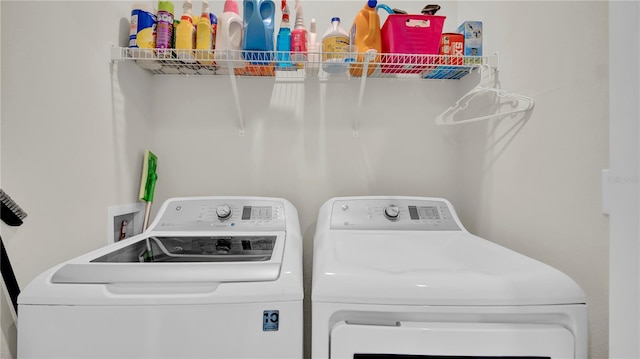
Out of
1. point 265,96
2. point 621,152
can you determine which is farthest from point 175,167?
point 621,152

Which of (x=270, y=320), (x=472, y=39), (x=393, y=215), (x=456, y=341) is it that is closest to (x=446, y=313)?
(x=456, y=341)

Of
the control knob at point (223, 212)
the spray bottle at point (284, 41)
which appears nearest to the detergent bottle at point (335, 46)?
the spray bottle at point (284, 41)

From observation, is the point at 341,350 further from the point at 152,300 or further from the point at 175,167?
the point at 175,167

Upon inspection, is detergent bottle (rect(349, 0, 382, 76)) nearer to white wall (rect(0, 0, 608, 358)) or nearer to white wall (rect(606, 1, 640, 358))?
white wall (rect(0, 0, 608, 358))

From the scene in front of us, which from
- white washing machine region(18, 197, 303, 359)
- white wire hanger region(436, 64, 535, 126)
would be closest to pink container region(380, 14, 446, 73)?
white wire hanger region(436, 64, 535, 126)

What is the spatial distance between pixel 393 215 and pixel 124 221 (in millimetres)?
1278

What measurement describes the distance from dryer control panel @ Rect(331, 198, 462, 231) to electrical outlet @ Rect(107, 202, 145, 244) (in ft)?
3.24

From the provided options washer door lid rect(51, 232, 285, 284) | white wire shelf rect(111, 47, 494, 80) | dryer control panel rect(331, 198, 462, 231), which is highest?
white wire shelf rect(111, 47, 494, 80)

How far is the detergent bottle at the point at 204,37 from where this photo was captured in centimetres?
151

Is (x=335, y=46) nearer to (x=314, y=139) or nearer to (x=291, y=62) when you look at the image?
(x=291, y=62)

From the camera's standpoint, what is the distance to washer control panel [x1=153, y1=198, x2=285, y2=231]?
58.3 inches

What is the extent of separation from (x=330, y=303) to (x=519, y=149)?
1035mm

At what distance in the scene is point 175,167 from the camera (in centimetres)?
185

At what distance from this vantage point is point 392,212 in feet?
5.03
